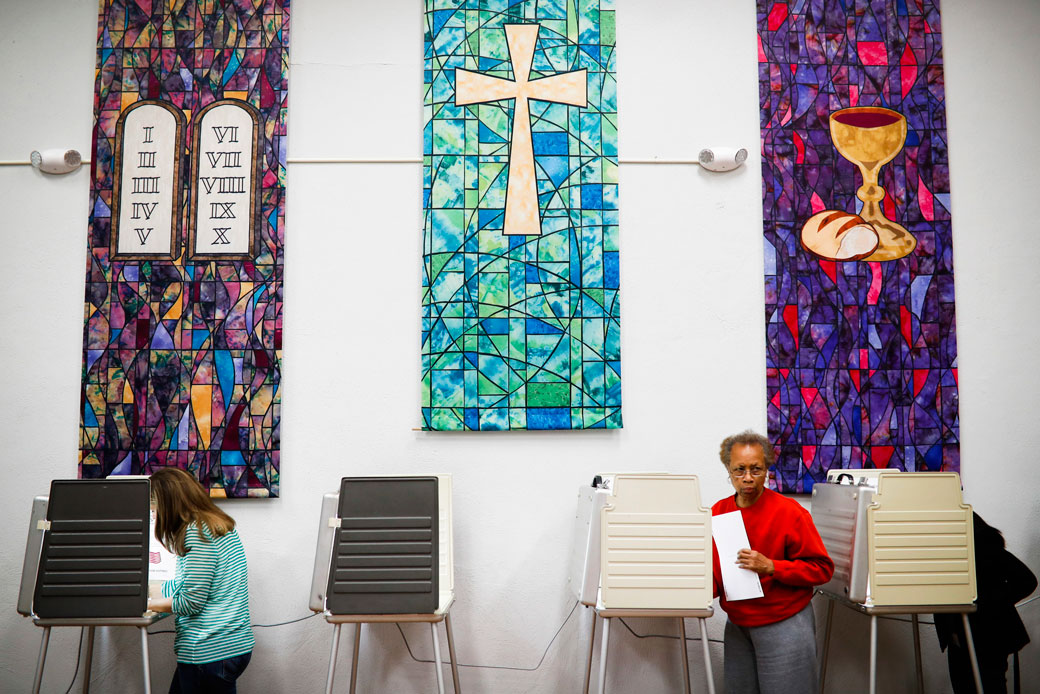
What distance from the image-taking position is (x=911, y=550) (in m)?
3.04

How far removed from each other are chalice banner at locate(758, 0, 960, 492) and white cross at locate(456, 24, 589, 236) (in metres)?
0.95

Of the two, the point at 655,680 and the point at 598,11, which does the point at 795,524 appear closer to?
the point at 655,680

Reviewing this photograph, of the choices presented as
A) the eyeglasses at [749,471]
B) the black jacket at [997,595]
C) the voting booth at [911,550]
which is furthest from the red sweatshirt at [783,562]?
the black jacket at [997,595]

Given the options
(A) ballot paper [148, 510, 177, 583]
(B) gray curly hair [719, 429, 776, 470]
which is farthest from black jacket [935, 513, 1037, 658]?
(A) ballot paper [148, 510, 177, 583]

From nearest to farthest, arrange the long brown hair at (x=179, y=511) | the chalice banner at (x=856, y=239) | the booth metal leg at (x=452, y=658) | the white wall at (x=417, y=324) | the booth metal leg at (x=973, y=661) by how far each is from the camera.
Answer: the long brown hair at (x=179, y=511) → the booth metal leg at (x=973, y=661) → the booth metal leg at (x=452, y=658) → the white wall at (x=417, y=324) → the chalice banner at (x=856, y=239)

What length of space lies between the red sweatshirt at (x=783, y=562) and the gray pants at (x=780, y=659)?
38 millimetres

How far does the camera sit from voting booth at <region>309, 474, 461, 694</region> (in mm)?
2898

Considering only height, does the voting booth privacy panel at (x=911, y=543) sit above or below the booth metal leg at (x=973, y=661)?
above

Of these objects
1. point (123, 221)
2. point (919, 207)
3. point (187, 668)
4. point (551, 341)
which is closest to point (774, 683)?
point (551, 341)

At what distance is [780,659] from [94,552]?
→ 2.39 meters

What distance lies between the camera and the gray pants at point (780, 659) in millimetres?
2672

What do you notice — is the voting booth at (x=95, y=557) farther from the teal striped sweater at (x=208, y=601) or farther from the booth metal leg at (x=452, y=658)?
the booth metal leg at (x=452, y=658)

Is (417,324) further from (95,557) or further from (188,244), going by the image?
(95,557)

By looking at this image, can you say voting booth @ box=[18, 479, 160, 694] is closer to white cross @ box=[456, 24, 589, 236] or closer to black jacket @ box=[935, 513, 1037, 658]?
white cross @ box=[456, 24, 589, 236]
